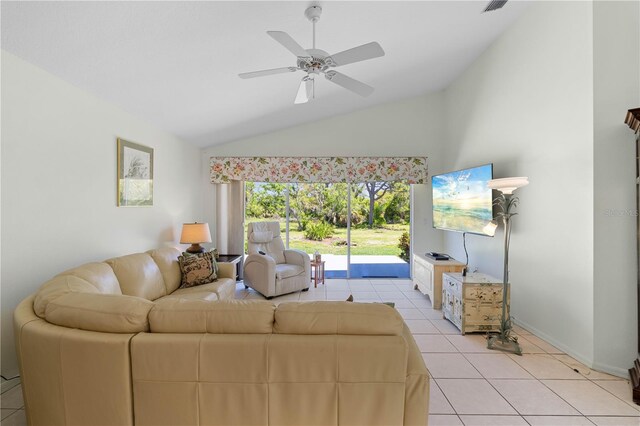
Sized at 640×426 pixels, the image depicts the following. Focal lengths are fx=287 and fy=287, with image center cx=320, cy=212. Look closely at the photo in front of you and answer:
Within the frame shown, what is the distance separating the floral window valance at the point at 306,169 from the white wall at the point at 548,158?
63.5 inches

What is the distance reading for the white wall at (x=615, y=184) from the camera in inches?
86.7

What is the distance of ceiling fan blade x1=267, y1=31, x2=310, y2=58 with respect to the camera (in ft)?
5.59

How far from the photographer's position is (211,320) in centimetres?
138

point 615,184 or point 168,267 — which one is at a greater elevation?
point 615,184

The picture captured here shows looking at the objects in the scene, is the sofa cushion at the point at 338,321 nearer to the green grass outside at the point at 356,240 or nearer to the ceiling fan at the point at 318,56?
the ceiling fan at the point at 318,56

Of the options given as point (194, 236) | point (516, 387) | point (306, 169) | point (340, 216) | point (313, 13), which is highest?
point (313, 13)

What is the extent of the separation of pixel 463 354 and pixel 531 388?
55 cm

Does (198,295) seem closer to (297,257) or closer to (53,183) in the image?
(53,183)

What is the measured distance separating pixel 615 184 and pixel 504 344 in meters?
1.62

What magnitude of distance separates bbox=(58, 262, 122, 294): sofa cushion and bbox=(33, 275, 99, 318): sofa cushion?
0.07 metres

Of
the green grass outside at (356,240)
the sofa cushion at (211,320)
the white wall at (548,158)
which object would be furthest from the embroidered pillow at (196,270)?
the white wall at (548,158)

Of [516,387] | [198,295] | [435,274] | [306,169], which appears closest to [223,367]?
[198,295]

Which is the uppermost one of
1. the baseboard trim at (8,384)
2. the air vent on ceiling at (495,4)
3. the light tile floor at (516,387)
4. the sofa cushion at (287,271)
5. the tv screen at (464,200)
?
the air vent on ceiling at (495,4)

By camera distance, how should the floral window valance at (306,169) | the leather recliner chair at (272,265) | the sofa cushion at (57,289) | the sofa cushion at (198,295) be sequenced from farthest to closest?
the floral window valance at (306,169) < the leather recliner chair at (272,265) < the sofa cushion at (198,295) < the sofa cushion at (57,289)
